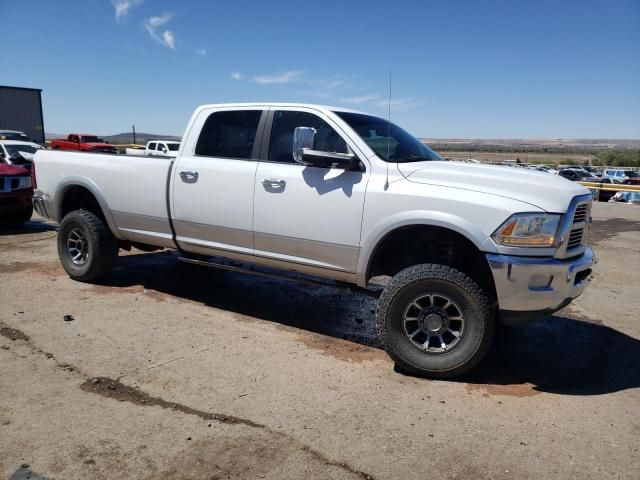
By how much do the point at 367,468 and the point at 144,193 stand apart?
3833mm

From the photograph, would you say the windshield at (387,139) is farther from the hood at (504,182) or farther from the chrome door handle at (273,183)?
the chrome door handle at (273,183)

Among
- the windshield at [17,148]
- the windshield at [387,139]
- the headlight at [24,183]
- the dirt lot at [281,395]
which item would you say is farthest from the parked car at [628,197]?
the windshield at [17,148]

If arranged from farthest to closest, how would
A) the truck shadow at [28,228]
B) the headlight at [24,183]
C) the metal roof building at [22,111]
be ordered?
the metal roof building at [22,111] < the truck shadow at [28,228] < the headlight at [24,183]

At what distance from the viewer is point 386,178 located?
409 centimetres

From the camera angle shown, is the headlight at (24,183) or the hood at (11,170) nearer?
the hood at (11,170)

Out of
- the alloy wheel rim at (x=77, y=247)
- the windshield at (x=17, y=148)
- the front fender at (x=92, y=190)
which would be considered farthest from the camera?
the windshield at (x=17, y=148)

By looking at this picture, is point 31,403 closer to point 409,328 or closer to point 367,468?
point 367,468

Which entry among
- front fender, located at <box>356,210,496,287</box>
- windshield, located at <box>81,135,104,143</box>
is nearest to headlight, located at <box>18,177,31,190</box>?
front fender, located at <box>356,210,496,287</box>

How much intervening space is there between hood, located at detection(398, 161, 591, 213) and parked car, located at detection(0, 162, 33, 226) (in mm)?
8161

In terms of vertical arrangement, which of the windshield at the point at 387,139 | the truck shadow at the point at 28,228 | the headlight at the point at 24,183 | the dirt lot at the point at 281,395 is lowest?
the dirt lot at the point at 281,395

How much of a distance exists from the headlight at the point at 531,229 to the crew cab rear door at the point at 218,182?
89.1 inches

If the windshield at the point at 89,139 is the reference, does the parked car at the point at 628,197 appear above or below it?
below

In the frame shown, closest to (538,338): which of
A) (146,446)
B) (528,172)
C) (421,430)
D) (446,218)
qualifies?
(528,172)

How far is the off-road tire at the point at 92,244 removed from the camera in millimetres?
5910
